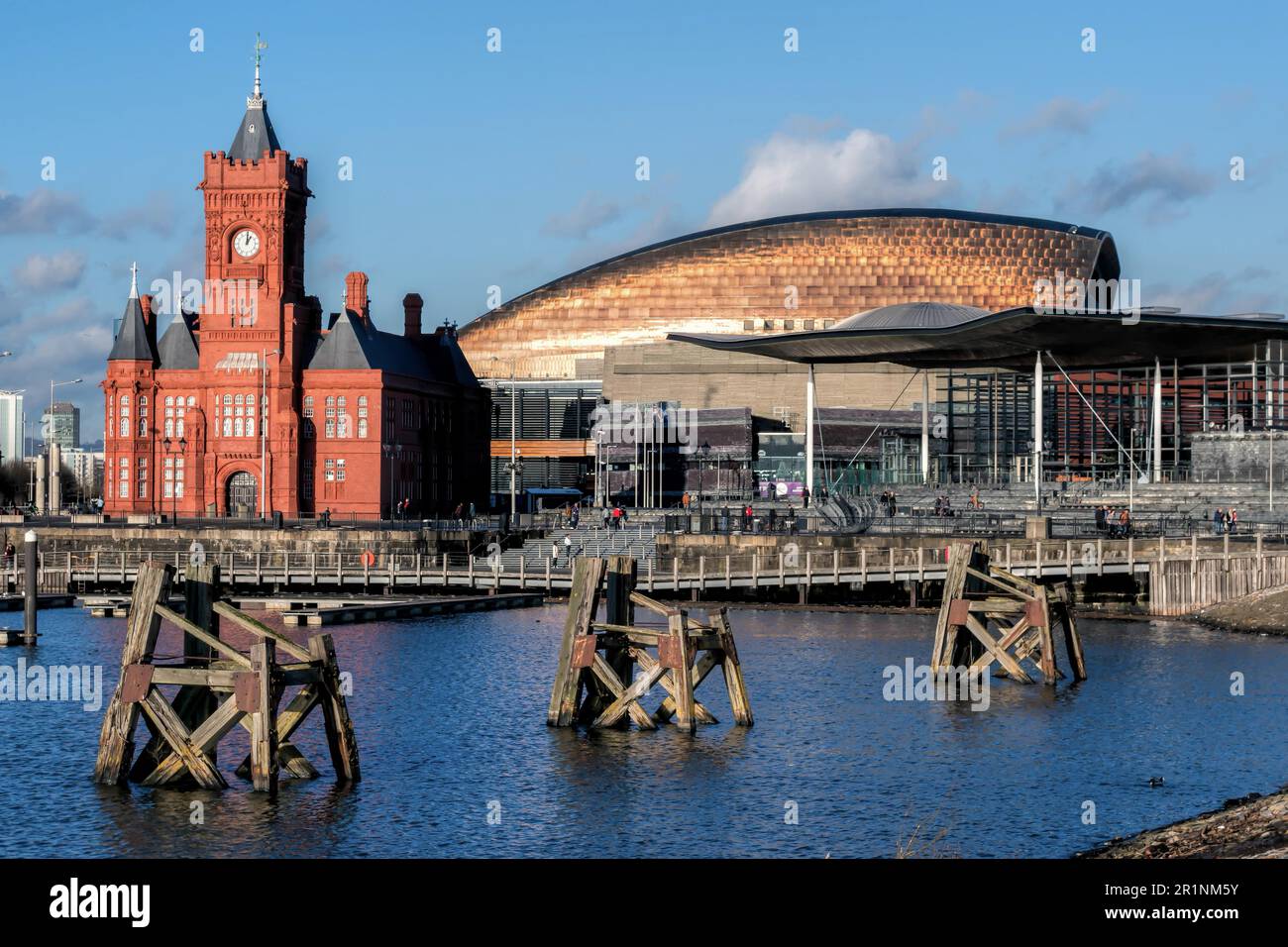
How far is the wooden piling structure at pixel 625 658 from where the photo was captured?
115 ft

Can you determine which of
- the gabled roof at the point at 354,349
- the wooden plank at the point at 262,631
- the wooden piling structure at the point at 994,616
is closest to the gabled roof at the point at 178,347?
the gabled roof at the point at 354,349

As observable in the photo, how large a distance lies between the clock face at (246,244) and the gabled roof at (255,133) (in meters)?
4.67

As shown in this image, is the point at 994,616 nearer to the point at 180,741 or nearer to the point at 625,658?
the point at 625,658

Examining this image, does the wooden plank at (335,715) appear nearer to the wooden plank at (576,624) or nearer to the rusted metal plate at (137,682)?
the rusted metal plate at (137,682)

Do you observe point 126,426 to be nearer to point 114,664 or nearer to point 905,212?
point 114,664

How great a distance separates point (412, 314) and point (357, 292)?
1082 cm

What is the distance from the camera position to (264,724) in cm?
2834

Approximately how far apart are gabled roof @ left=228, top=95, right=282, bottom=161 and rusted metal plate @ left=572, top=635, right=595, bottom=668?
7524 cm

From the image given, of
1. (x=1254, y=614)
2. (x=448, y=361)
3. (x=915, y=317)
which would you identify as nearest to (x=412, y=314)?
(x=448, y=361)

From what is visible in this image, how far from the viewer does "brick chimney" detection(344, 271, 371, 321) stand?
109m

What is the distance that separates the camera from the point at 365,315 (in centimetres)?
11006

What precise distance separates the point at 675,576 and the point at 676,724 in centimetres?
3262

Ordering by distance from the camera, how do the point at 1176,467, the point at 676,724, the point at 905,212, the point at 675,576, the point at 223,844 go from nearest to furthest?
the point at 223,844 < the point at 676,724 < the point at 675,576 < the point at 1176,467 < the point at 905,212
